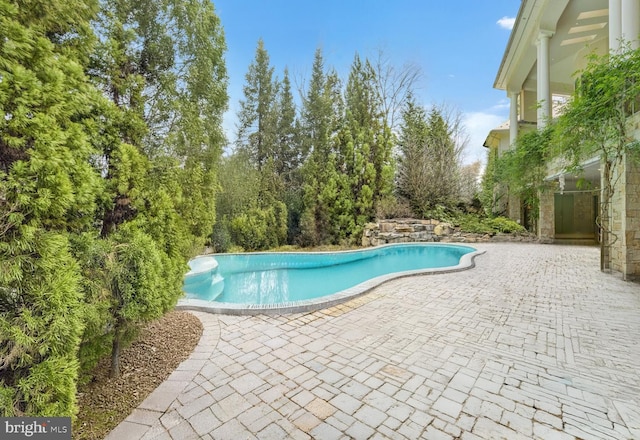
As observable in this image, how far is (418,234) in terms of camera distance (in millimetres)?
13320

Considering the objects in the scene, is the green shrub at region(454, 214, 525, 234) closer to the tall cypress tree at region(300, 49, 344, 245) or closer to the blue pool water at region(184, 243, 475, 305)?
the blue pool water at region(184, 243, 475, 305)

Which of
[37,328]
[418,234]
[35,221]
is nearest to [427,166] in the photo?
[418,234]

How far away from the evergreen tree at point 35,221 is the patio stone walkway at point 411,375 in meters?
0.67

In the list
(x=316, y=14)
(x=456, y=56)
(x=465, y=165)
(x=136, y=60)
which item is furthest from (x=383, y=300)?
(x=456, y=56)

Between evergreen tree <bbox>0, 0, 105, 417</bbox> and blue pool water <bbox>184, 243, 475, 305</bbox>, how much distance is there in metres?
4.27

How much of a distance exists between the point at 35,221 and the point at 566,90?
21.9 metres

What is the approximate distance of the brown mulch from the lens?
197cm

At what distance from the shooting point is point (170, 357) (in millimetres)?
2830

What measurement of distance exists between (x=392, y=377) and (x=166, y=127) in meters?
3.51

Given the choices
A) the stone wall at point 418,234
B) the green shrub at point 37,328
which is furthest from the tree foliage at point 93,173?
the stone wall at point 418,234

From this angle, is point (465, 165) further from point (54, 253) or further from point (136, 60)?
point (54, 253)

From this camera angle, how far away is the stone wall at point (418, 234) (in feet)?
42.5

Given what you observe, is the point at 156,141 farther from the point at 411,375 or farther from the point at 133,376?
the point at 411,375

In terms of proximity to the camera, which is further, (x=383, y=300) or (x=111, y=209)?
(x=383, y=300)
